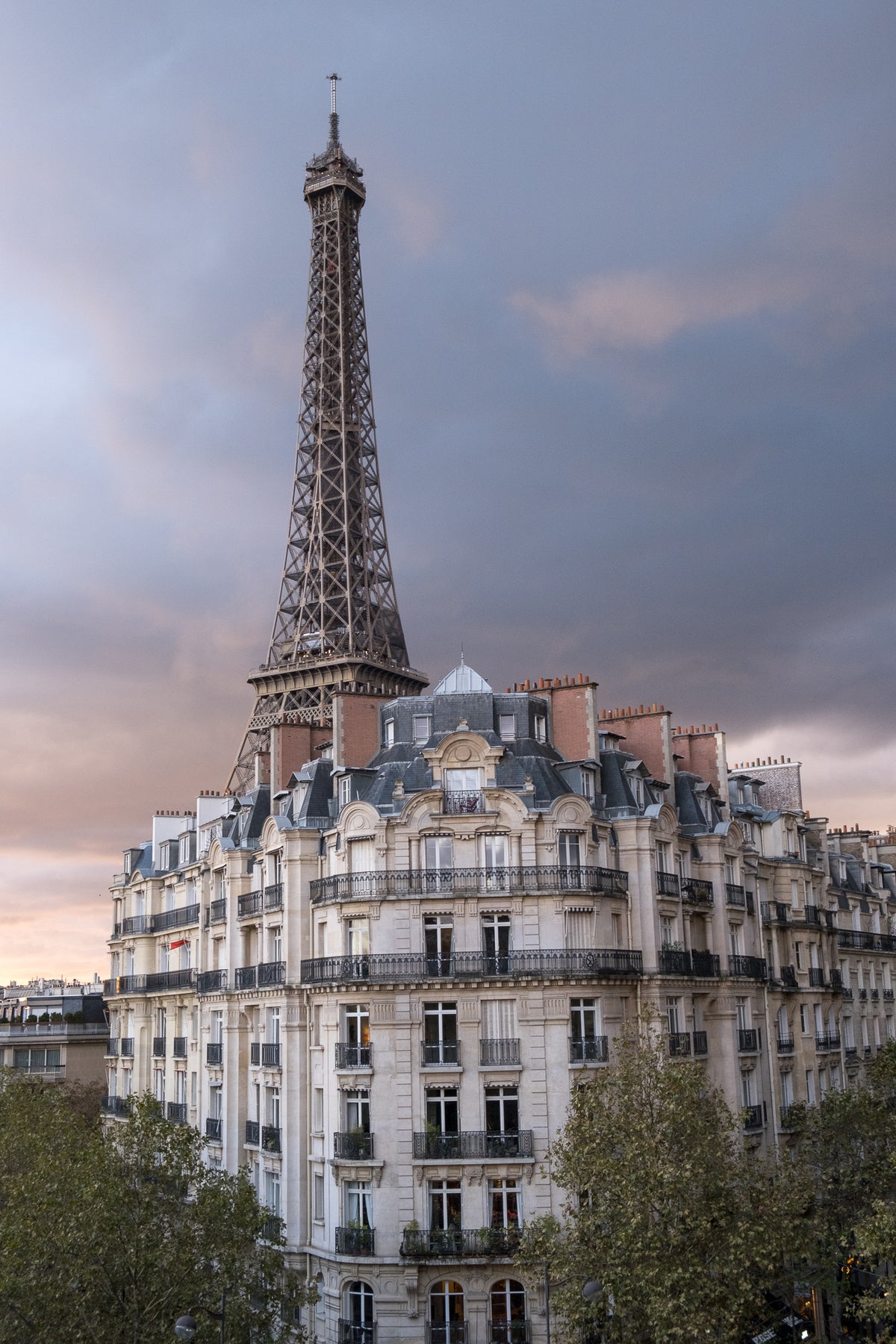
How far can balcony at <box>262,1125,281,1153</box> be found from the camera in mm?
39688

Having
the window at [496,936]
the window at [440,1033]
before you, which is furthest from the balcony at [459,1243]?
the window at [496,936]

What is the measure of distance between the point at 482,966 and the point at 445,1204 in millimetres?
6077

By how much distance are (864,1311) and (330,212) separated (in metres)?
93.7

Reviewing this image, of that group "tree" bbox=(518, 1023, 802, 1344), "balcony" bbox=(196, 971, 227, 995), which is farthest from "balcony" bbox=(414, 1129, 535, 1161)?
"balcony" bbox=(196, 971, 227, 995)

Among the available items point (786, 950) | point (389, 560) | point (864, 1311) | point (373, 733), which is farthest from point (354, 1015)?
point (389, 560)

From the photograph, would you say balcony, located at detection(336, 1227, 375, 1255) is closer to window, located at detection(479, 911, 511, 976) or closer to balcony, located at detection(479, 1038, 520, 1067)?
balcony, located at detection(479, 1038, 520, 1067)

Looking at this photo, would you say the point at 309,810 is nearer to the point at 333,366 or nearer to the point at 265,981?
the point at 265,981

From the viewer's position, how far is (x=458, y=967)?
35812 mm

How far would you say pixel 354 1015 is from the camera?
3669 centimetres

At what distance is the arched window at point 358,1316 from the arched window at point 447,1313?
1.62 metres

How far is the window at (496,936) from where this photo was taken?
36000 millimetres

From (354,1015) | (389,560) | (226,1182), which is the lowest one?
(226,1182)

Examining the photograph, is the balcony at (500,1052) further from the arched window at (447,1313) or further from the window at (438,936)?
the arched window at (447,1313)

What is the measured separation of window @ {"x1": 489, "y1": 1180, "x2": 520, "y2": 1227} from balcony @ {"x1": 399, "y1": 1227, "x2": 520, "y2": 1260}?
11.8 inches
